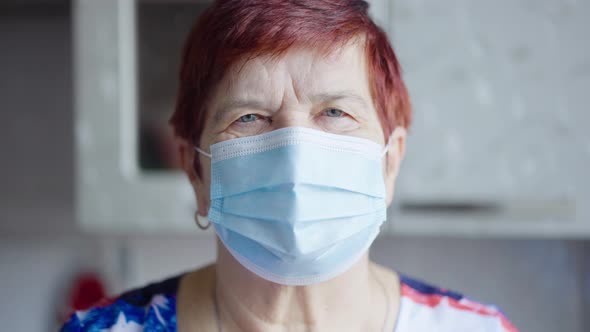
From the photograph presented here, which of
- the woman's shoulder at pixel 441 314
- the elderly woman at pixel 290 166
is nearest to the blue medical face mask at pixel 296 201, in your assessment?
the elderly woman at pixel 290 166

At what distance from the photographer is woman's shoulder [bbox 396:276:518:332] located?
760mm

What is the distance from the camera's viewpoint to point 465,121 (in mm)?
1135

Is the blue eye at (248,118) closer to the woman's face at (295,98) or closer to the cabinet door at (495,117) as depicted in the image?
the woman's face at (295,98)

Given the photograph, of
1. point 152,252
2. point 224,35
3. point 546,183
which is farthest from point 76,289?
point 546,183

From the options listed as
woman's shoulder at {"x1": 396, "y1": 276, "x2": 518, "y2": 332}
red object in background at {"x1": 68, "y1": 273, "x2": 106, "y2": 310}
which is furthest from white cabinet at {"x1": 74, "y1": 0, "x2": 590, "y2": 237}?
red object in background at {"x1": 68, "y1": 273, "x2": 106, "y2": 310}

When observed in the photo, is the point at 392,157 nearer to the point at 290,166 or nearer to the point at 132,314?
the point at 290,166

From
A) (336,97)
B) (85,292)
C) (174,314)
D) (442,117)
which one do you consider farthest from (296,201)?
(85,292)

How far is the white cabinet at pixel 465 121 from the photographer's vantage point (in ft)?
3.66

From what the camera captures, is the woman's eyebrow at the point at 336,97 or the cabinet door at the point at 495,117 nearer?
the woman's eyebrow at the point at 336,97

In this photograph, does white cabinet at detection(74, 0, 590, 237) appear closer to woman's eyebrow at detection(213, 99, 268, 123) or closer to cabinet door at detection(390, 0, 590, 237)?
cabinet door at detection(390, 0, 590, 237)

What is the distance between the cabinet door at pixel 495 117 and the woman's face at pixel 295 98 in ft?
1.51

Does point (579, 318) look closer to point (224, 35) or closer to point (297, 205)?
point (297, 205)

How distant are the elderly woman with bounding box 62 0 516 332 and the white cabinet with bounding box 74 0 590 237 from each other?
0.39m

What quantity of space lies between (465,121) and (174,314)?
734mm
